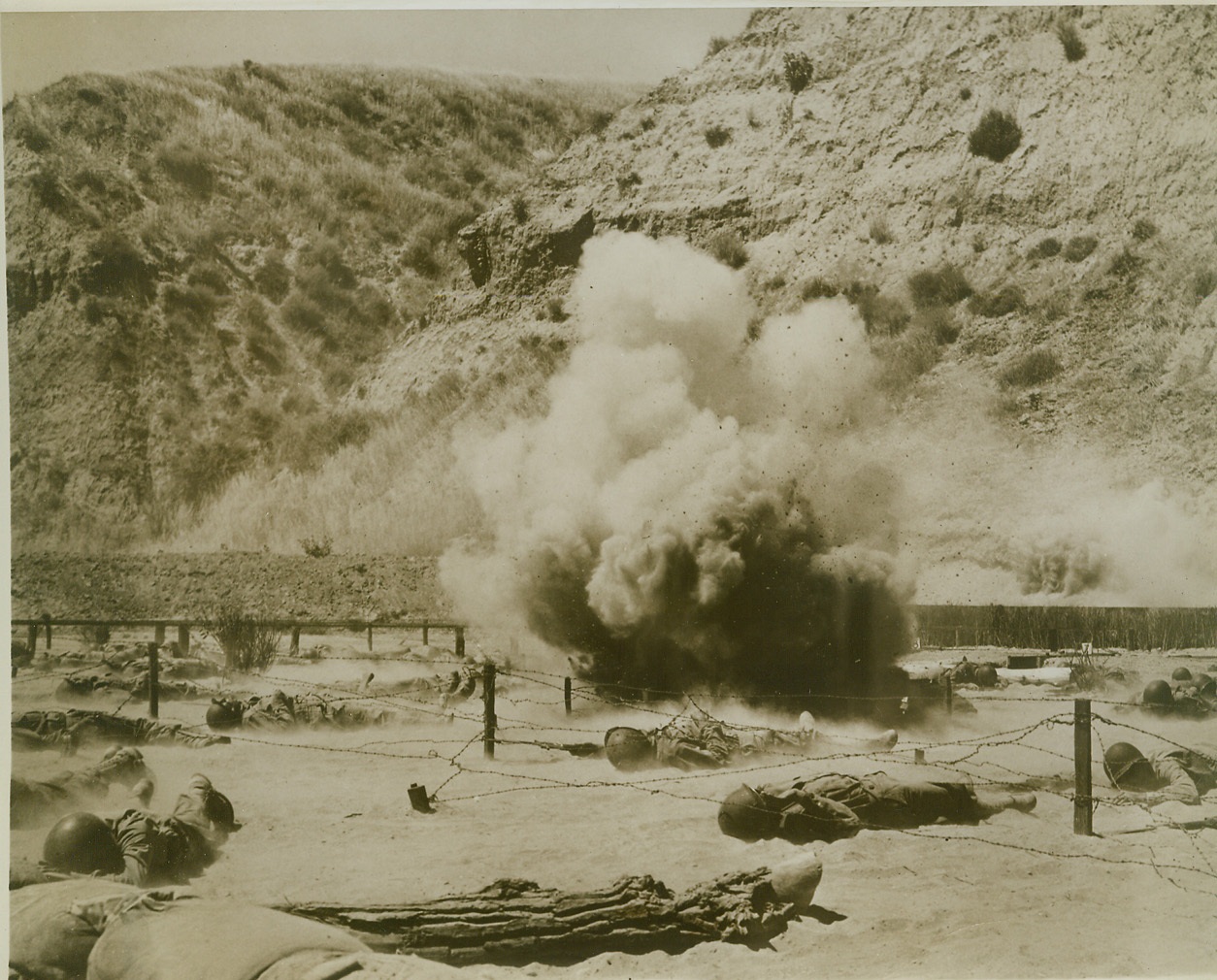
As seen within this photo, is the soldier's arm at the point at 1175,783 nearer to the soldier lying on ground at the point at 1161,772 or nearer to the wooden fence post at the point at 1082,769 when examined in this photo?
the soldier lying on ground at the point at 1161,772

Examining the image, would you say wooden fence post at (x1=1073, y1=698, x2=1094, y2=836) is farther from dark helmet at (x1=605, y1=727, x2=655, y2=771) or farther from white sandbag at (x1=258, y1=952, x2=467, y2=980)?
white sandbag at (x1=258, y1=952, x2=467, y2=980)

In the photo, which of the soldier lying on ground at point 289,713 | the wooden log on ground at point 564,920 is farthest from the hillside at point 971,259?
the wooden log on ground at point 564,920

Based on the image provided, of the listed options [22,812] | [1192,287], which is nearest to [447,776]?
[22,812]

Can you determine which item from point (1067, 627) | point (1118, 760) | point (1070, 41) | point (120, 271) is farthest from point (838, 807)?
point (120, 271)

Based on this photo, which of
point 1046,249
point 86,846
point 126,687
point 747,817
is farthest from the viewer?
point 1046,249

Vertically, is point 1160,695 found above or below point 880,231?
below

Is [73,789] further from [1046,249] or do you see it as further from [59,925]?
[1046,249]
